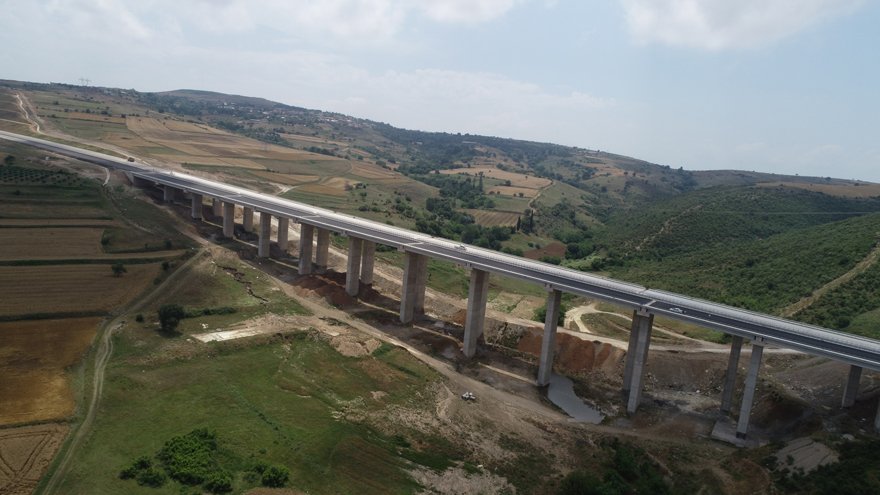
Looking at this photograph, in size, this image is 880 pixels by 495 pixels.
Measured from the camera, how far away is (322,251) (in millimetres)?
88125

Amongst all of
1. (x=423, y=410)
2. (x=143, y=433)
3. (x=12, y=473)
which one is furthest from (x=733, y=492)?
(x=12, y=473)


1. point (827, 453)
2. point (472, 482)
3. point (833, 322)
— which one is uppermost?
point (833, 322)

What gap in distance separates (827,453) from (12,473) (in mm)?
54532

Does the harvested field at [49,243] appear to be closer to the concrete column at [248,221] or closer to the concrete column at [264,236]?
the concrete column at [264,236]

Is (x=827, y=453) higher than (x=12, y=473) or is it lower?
higher

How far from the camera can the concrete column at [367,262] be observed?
81875mm

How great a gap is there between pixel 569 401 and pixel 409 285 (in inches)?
967

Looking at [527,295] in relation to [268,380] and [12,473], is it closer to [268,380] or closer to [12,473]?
[268,380]

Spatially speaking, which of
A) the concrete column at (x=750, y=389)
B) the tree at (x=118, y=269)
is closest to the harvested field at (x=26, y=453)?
the tree at (x=118, y=269)

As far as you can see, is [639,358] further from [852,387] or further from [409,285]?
[409,285]

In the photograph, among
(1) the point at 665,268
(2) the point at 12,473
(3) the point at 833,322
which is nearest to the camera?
(2) the point at 12,473

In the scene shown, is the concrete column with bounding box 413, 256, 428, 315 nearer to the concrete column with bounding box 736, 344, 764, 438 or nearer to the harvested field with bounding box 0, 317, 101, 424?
the harvested field with bounding box 0, 317, 101, 424

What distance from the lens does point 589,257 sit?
12138 centimetres

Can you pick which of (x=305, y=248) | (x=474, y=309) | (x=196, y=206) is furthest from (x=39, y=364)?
(x=196, y=206)
